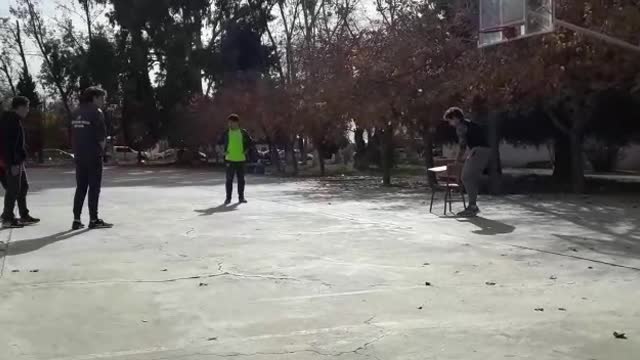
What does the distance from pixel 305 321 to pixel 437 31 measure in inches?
636

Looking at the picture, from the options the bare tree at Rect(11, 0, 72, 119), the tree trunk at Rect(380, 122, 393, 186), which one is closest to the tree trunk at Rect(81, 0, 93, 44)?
the bare tree at Rect(11, 0, 72, 119)

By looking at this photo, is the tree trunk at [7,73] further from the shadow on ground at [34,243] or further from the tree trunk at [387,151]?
the shadow on ground at [34,243]

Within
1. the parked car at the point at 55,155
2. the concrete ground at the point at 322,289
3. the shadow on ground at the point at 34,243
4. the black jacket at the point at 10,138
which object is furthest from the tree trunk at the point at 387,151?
the parked car at the point at 55,155

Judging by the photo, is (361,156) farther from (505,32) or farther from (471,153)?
(471,153)

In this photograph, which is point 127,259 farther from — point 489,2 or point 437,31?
point 437,31

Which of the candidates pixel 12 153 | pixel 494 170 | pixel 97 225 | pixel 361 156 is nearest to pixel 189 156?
pixel 361 156

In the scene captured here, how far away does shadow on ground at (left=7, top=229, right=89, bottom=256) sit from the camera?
8.27 m

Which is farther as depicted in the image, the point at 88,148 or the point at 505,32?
the point at 505,32

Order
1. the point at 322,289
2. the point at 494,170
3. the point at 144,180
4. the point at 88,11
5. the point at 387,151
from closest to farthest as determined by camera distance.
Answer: the point at 322,289
the point at 494,170
the point at 387,151
the point at 144,180
the point at 88,11

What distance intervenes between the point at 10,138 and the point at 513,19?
9.67m

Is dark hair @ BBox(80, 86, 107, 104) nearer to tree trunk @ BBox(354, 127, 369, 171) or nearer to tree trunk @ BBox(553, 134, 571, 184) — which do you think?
tree trunk @ BBox(553, 134, 571, 184)

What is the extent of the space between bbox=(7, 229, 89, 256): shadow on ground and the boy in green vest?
512cm

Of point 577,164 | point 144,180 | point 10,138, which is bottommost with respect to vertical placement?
point 144,180

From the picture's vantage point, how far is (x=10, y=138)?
10508 mm
